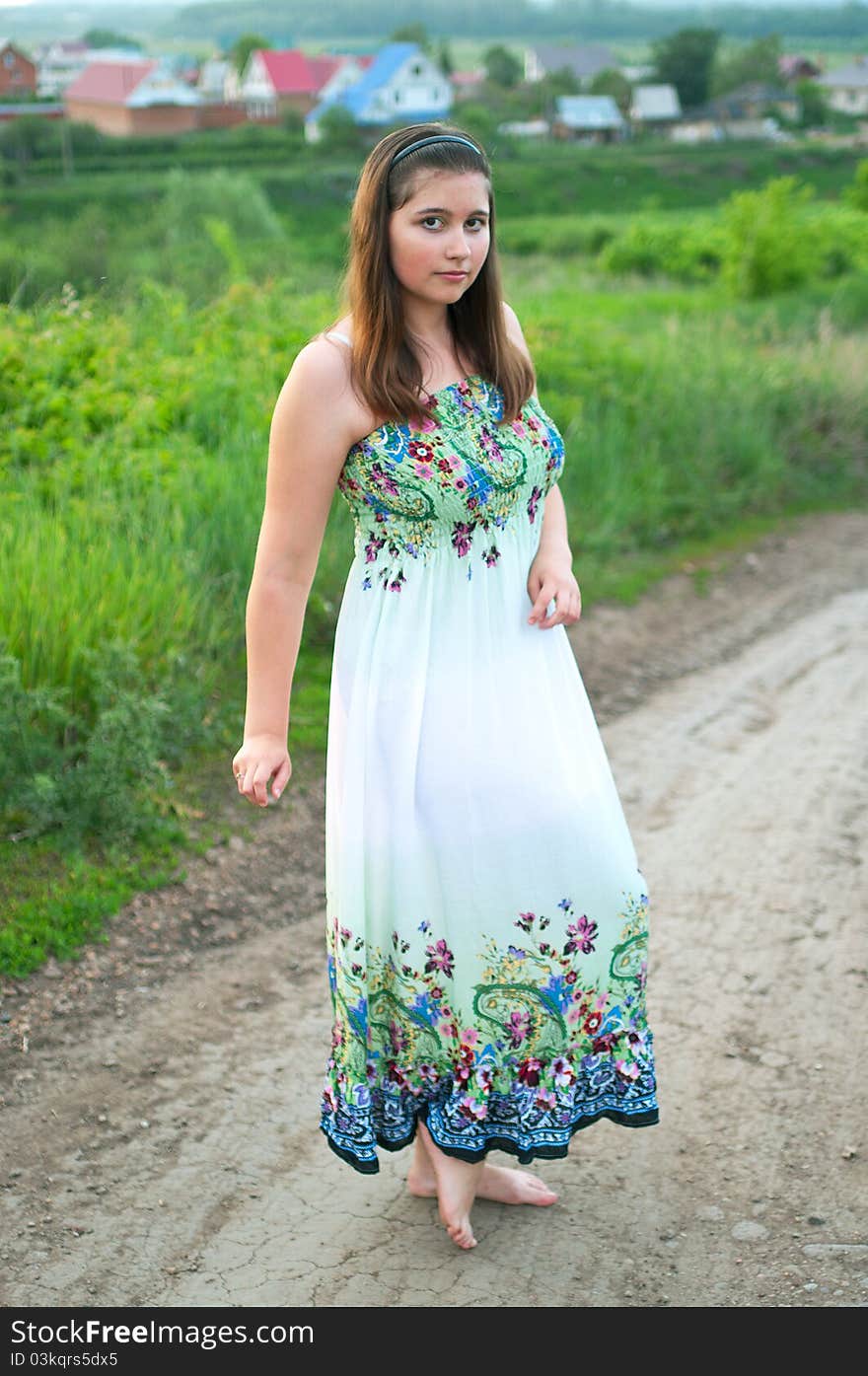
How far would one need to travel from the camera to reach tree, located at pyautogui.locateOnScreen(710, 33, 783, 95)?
29.9 m

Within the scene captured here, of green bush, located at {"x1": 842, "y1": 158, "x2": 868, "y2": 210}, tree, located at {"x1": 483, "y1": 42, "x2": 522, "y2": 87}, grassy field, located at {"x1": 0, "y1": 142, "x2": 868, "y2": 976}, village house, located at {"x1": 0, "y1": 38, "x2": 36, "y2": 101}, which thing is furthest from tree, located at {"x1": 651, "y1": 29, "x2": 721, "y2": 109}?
village house, located at {"x1": 0, "y1": 38, "x2": 36, "y2": 101}

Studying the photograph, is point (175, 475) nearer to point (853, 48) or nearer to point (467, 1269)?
point (467, 1269)

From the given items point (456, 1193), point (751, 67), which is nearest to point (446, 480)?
Answer: point (456, 1193)

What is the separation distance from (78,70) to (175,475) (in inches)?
312

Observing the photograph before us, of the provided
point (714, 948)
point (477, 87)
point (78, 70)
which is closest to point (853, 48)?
point (477, 87)

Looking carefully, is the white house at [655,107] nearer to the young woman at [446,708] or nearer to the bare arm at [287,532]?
the young woman at [446,708]

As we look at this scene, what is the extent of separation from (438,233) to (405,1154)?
203 centimetres

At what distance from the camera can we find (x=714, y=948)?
3859 millimetres

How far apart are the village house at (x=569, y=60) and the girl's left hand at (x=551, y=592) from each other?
25787 mm

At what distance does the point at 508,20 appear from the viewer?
2636cm

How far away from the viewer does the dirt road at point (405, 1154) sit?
8.58 ft

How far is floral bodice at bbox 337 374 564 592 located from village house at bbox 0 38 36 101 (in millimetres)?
7672

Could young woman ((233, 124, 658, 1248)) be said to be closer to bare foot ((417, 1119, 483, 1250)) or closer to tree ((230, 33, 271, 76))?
bare foot ((417, 1119, 483, 1250))

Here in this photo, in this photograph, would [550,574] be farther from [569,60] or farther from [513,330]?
[569,60]
